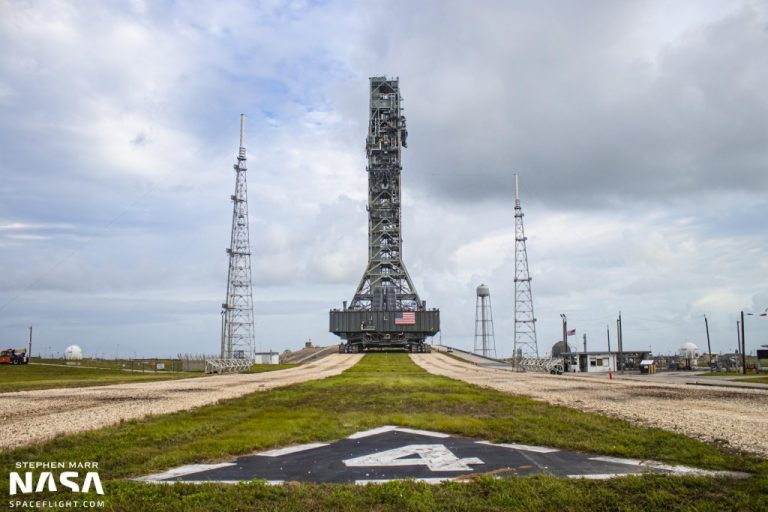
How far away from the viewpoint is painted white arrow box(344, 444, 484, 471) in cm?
1057

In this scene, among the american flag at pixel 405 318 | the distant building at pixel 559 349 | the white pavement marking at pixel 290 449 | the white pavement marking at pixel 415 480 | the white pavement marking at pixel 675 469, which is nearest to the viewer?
the white pavement marking at pixel 415 480

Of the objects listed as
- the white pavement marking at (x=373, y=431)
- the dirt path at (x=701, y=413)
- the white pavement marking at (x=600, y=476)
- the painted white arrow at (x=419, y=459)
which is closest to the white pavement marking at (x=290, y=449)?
the white pavement marking at (x=373, y=431)

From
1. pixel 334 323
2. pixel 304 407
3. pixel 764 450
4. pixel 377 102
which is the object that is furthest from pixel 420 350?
pixel 764 450

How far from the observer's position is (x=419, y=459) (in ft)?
36.7

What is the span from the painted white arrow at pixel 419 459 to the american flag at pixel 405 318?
98.5m

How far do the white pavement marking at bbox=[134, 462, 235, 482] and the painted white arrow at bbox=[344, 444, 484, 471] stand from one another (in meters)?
2.36

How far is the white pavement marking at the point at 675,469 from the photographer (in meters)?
9.63

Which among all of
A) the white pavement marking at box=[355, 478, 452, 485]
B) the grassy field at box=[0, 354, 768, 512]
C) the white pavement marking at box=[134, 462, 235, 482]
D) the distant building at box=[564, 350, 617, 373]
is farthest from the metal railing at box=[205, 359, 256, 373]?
the white pavement marking at box=[355, 478, 452, 485]

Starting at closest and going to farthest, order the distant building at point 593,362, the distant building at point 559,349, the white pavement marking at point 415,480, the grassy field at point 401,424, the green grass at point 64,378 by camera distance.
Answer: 1. the grassy field at point 401,424
2. the white pavement marking at point 415,480
3. the green grass at point 64,378
4. the distant building at point 593,362
5. the distant building at point 559,349

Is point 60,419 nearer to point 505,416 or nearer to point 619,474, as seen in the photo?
point 505,416

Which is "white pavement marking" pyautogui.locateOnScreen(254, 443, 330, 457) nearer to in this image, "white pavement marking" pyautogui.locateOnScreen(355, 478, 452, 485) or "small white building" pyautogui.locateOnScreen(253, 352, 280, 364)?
"white pavement marking" pyautogui.locateOnScreen(355, 478, 452, 485)

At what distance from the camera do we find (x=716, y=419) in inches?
699

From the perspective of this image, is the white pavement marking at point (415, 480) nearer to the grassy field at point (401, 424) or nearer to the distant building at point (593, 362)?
the grassy field at point (401, 424)

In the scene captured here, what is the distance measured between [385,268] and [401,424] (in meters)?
108
